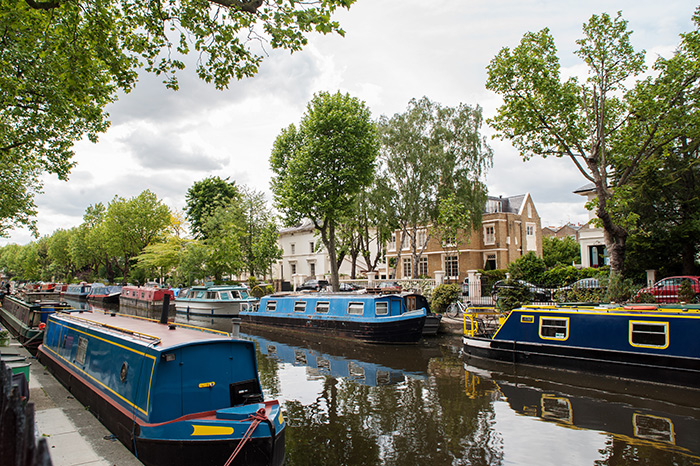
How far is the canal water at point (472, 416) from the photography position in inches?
318

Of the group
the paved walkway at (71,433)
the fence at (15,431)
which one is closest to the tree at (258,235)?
the paved walkway at (71,433)

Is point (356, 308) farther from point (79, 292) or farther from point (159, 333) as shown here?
point (79, 292)

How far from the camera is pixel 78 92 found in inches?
385

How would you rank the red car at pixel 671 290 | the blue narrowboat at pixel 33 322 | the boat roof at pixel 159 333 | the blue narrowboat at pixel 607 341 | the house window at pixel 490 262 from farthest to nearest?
the house window at pixel 490 262 → the red car at pixel 671 290 → the blue narrowboat at pixel 33 322 → the blue narrowboat at pixel 607 341 → the boat roof at pixel 159 333

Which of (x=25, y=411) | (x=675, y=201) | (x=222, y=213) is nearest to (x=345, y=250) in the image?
(x=222, y=213)

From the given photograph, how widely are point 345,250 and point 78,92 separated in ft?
108

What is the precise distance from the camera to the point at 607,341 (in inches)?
508

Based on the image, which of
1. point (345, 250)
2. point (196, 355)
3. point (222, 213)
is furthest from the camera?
point (222, 213)

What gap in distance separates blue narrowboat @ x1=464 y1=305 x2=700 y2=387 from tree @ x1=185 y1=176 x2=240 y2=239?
42717 millimetres

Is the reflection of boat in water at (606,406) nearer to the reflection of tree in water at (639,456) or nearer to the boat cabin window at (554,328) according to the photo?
the reflection of tree in water at (639,456)

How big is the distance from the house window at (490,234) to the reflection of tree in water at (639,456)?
37.5 m

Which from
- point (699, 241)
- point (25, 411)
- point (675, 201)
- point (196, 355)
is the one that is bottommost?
point (196, 355)

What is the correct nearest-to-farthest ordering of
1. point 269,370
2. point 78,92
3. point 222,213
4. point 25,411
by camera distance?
point 25,411, point 78,92, point 269,370, point 222,213

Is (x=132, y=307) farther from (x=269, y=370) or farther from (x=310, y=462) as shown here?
(x=310, y=462)
